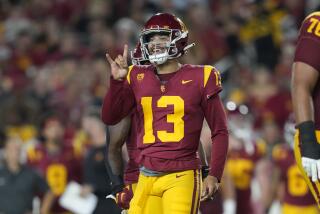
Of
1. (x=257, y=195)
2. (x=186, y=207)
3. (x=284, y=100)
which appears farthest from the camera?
(x=284, y=100)

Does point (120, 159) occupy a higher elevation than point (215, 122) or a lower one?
lower

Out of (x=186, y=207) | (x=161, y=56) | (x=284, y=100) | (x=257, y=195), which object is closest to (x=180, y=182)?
(x=186, y=207)

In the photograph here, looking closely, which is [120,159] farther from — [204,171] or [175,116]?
[175,116]

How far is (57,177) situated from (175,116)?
195 inches

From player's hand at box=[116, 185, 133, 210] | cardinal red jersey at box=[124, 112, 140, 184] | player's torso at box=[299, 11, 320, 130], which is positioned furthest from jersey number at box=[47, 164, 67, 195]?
player's torso at box=[299, 11, 320, 130]

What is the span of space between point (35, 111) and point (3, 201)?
3.34 m

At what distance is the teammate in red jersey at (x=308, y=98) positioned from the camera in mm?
4887

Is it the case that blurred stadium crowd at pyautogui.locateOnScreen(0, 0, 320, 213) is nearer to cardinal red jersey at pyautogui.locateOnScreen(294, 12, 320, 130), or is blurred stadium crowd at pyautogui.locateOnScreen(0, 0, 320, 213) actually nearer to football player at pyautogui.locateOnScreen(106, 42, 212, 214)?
football player at pyautogui.locateOnScreen(106, 42, 212, 214)

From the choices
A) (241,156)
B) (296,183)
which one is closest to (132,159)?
(296,183)

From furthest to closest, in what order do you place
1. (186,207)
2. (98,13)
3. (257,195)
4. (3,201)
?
(98,13) → (257,195) → (3,201) → (186,207)

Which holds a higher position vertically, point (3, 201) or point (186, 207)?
point (186, 207)

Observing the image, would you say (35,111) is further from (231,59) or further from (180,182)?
(180,182)

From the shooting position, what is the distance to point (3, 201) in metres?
9.48

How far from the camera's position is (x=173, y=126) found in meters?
5.60
